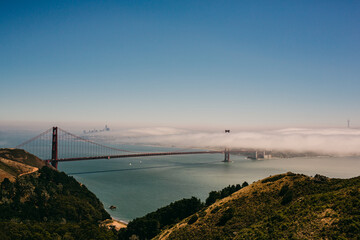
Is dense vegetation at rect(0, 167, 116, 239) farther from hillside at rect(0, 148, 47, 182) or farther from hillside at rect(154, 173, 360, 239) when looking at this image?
hillside at rect(154, 173, 360, 239)

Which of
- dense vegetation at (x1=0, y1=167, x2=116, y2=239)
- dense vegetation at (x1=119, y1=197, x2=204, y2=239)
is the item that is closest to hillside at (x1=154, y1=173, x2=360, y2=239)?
dense vegetation at (x1=119, y1=197, x2=204, y2=239)

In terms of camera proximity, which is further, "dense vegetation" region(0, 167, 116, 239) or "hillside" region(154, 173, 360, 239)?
"dense vegetation" region(0, 167, 116, 239)

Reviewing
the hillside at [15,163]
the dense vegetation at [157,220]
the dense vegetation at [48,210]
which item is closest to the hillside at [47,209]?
the dense vegetation at [48,210]

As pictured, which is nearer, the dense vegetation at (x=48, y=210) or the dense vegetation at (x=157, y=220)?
the dense vegetation at (x=48, y=210)

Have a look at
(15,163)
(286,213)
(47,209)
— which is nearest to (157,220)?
(47,209)

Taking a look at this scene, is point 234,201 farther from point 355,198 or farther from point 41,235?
point 41,235

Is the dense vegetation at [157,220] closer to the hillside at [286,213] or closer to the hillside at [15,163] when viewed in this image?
the hillside at [286,213]

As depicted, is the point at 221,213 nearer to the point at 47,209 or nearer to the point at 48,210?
the point at 48,210
